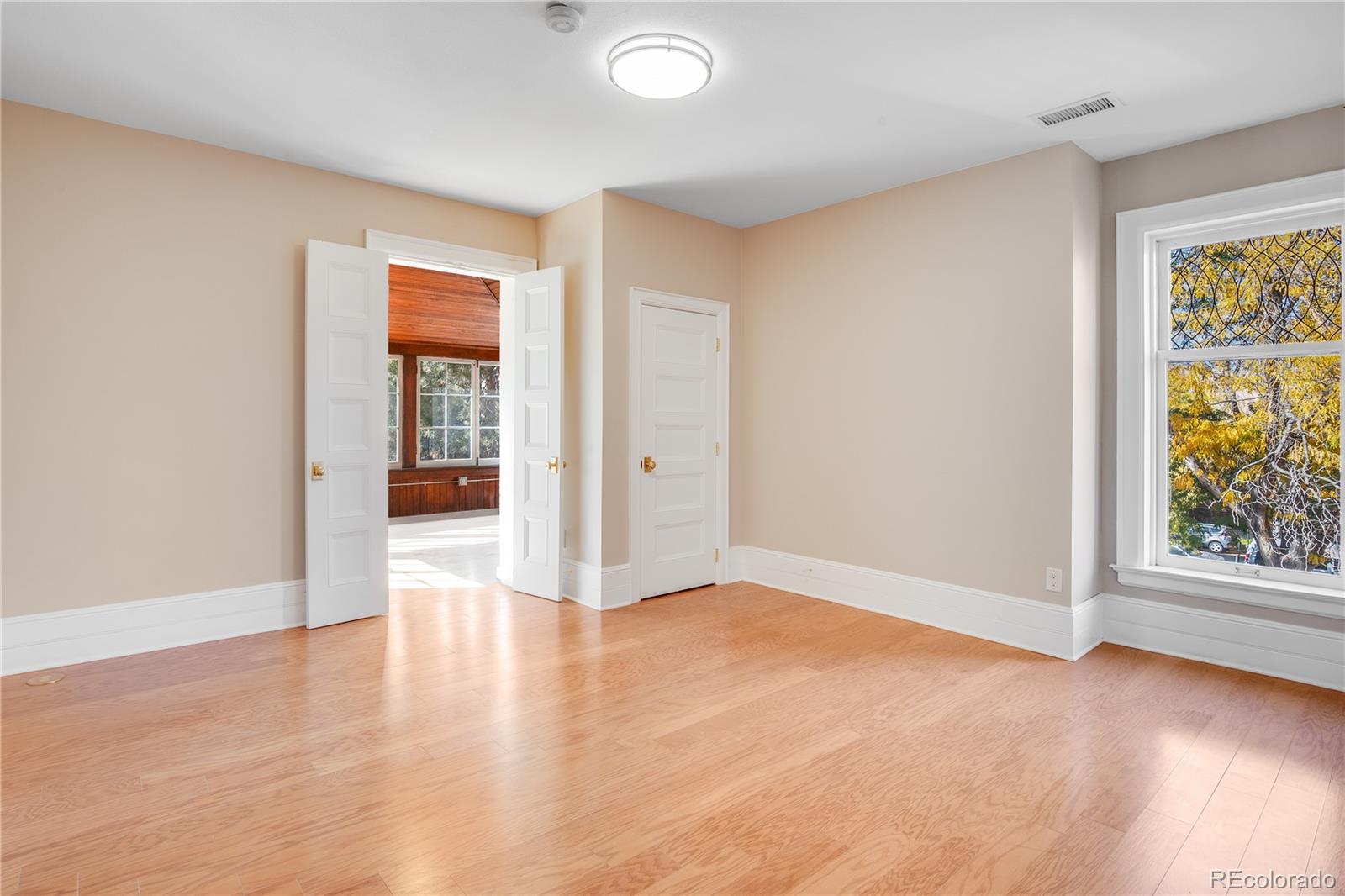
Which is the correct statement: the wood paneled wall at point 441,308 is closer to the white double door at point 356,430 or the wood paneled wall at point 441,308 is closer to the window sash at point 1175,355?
the white double door at point 356,430

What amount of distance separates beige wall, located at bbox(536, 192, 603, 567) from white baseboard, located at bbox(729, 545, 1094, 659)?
1264 millimetres

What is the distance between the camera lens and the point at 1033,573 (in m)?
3.77

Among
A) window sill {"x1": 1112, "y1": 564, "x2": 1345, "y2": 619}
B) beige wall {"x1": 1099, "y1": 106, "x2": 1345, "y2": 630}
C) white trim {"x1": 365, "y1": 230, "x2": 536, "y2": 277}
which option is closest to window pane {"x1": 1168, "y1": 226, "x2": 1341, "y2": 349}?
beige wall {"x1": 1099, "y1": 106, "x2": 1345, "y2": 630}

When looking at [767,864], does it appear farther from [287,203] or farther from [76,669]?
[287,203]

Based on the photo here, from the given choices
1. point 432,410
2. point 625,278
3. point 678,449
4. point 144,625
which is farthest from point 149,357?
point 432,410

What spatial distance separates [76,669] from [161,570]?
56 centimetres

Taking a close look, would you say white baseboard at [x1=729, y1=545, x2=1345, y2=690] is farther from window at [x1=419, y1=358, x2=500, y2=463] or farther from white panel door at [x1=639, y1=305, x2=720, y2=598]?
window at [x1=419, y1=358, x2=500, y2=463]

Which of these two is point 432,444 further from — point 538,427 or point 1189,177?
point 1189,177

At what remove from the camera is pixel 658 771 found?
2.44 m

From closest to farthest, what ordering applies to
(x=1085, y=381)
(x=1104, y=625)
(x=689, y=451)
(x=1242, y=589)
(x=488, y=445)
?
(x=1242, y=589) < (x=1085, y=381) < (x=1104, y=625) < (x=689, y=451) < (x=488, y=445)

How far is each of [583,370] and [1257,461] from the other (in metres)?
3.80

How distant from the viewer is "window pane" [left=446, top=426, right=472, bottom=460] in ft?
32.3

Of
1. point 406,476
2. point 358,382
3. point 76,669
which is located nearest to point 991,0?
point 358,382

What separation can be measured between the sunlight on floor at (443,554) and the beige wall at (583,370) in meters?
1.10
